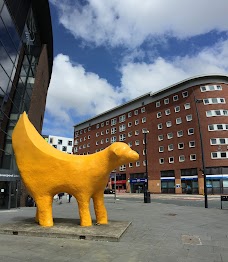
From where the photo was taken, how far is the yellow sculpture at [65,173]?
9.77 meters

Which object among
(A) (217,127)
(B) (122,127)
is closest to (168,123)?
(A) (217,127)

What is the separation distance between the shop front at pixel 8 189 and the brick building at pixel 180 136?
81.8 feet

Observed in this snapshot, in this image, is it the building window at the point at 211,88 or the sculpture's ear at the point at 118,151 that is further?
the building window at the point at 211,88

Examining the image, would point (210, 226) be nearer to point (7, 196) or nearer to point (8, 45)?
point (7, 196)

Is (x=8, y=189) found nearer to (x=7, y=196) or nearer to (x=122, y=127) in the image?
(x=7, y=196)

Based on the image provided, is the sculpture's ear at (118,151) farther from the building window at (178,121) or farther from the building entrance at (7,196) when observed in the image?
the building window at (178,121)

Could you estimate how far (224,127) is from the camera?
43500 millimetres

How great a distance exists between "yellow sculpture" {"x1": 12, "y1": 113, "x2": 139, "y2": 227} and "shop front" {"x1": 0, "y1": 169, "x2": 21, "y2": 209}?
846cm

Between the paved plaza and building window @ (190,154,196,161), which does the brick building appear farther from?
the paved plaza

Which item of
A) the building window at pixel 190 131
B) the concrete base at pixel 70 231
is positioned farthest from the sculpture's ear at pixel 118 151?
the building window at pixel 190 131

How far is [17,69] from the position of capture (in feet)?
62.5

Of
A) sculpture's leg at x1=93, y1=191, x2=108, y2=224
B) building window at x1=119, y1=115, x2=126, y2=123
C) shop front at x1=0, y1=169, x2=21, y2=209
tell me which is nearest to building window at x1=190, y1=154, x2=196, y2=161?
building window at x1=119, y1=115, x2=126, y2=123

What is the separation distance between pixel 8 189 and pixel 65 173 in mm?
10872

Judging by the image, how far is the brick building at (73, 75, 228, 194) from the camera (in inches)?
1679
